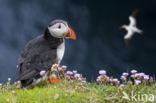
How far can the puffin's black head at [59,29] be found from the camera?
27.5 feet

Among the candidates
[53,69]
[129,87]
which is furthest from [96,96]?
[53,69]

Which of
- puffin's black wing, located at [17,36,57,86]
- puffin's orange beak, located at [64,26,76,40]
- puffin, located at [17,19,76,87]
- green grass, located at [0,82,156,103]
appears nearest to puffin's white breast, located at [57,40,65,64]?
puffin, located at [17,19,76,87]

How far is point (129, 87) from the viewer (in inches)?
267

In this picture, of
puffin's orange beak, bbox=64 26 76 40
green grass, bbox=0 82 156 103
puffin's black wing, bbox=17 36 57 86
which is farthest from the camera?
puffin's orange beak, bbox=64 26 76 40

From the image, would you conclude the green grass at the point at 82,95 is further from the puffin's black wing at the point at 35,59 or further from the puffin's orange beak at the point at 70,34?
the puffin's orange beak at the point at 70,34

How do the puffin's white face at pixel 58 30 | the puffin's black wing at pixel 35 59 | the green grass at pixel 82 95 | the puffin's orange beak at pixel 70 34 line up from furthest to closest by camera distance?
the puffin's orange beak at pixel 70 34, the puffin's white face at pixel 58 30, the puffin's black wing at pixel 35 59, the green grass at pixel 82 95

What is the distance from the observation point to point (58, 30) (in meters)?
8.38

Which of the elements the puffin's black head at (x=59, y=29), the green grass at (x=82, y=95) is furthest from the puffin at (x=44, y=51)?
the green grass at (x=82, y=95)

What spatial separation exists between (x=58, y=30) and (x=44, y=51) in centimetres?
74

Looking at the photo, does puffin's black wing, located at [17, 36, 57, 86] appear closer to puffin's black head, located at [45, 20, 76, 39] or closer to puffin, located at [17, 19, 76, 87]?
puffin, located at [17, 19, 76, 87]

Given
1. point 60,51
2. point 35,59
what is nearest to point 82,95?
point 35,59

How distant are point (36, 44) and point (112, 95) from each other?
305 cm

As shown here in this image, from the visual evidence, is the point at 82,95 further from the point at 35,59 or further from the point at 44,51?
the point at 44,51

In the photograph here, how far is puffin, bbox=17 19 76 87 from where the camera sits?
7.87 m
